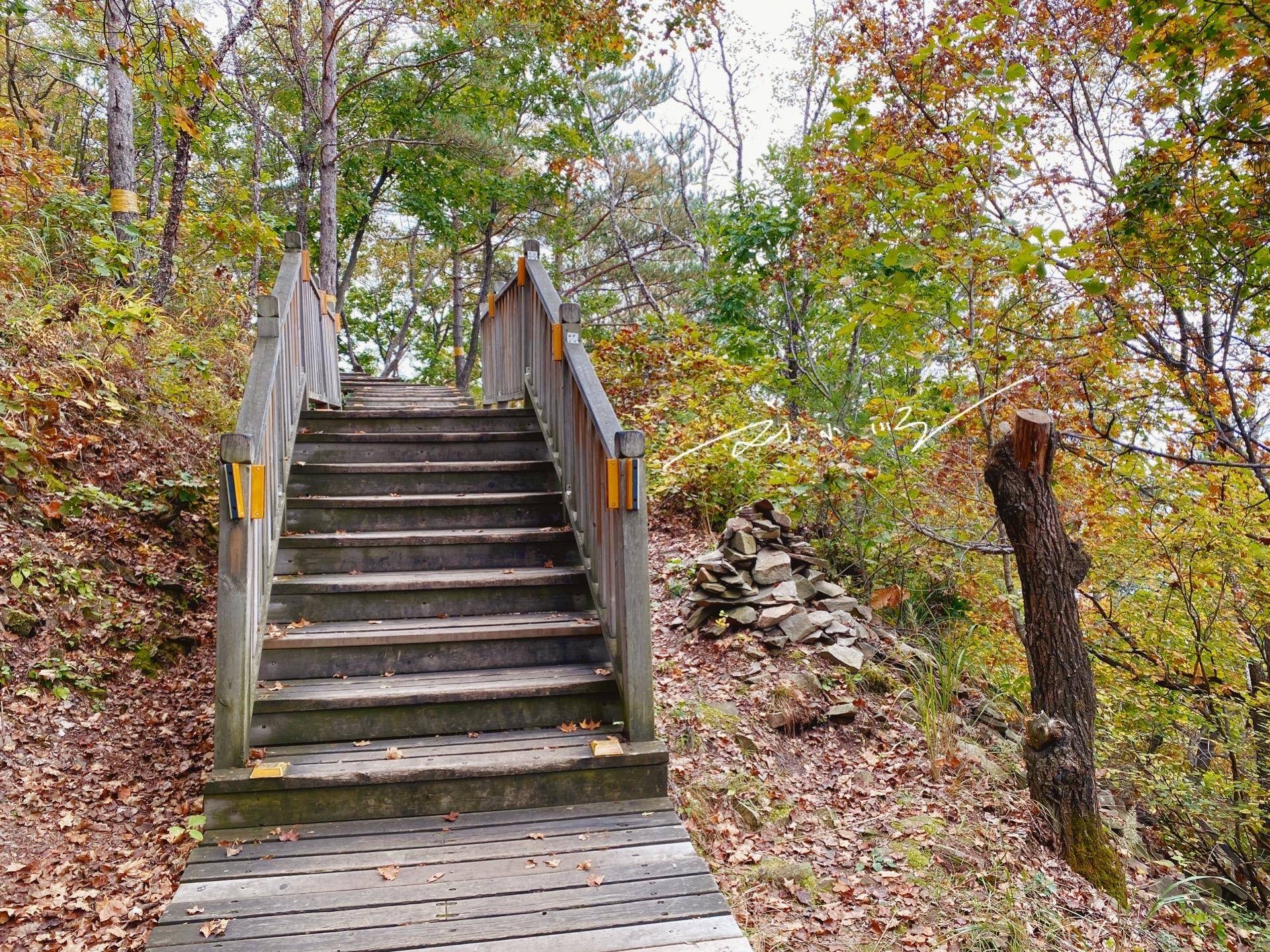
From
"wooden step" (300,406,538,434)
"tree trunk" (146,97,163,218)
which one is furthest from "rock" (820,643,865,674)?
"tree trunk" (146,97,163,218)

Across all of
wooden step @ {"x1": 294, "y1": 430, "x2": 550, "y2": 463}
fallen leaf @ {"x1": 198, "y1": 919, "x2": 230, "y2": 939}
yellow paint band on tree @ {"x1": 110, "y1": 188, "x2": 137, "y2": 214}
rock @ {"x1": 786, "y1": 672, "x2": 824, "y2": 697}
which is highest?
yellow paint band on tree @ {"x1": 110, "y1": 188, "x2": 137, "y2": 214}

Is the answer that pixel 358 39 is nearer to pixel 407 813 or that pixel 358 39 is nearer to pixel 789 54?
pixel 789 54

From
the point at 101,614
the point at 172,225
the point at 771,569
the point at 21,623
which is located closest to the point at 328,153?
the point at 172,225

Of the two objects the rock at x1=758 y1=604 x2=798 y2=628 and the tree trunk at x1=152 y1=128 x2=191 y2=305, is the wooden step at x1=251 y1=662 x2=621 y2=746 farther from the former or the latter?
the tree trunk at x1=152 y1=128 x2=191 y2=305

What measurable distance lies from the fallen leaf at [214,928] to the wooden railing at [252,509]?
0.65 m

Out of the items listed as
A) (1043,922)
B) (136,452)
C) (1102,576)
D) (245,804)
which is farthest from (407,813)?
(1102,576)

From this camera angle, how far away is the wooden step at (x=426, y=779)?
285cm

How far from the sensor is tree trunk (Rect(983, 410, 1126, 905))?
12.4ft

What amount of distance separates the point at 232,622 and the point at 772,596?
347 centimetres

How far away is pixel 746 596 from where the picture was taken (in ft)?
17.6

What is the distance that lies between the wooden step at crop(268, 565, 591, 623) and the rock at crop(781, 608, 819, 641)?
1.64m

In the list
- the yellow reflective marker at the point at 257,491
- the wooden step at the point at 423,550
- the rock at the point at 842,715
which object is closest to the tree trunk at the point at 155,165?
the wooden step at the point at 423,550

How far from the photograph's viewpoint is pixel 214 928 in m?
2.34

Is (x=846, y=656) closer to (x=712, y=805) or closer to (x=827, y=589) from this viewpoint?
(x=827, y=589)
